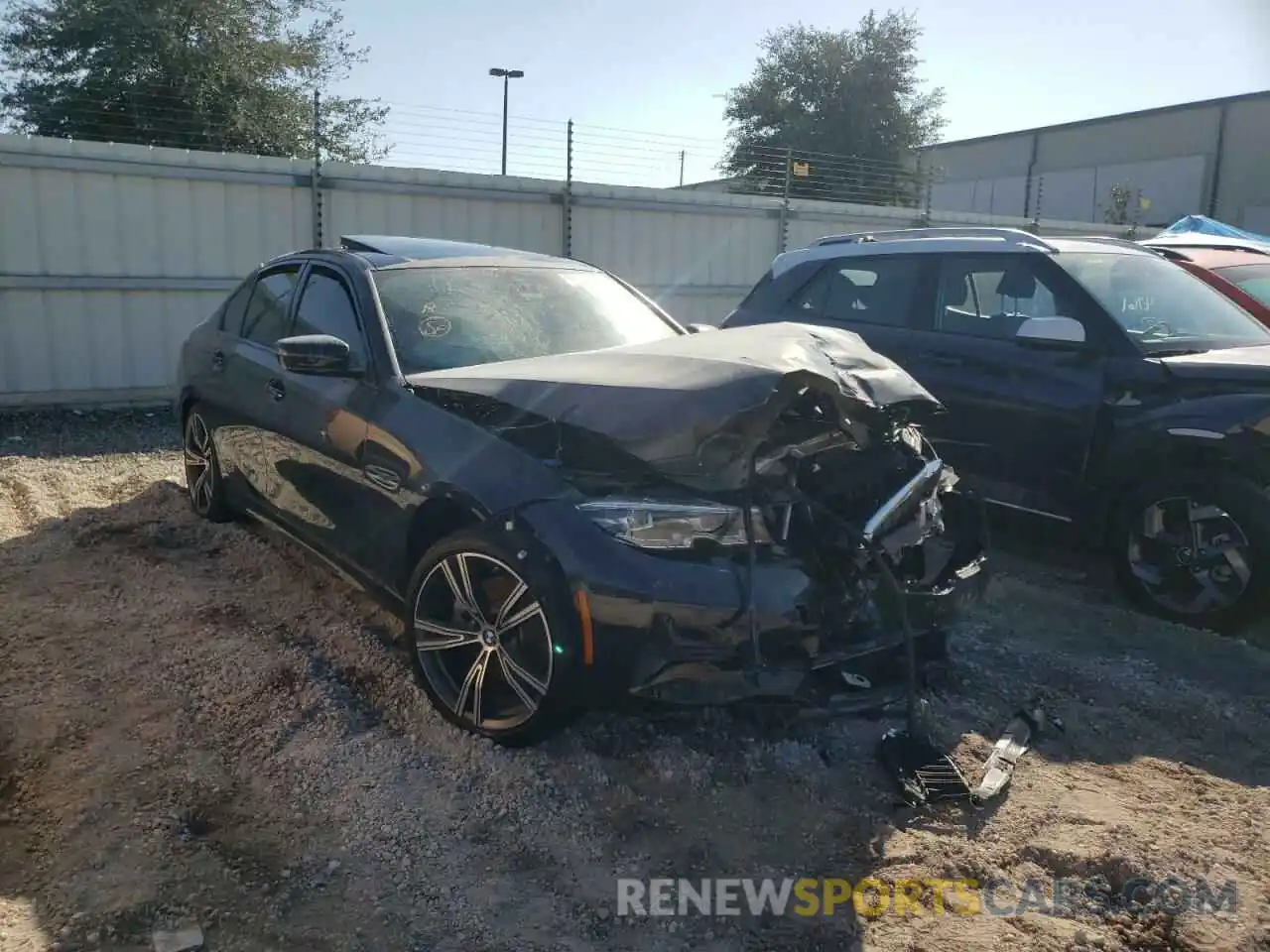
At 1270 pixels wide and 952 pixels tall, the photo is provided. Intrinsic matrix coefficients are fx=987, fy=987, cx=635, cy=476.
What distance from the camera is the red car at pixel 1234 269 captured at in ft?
21.5

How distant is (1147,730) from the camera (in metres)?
Answer: 3.72

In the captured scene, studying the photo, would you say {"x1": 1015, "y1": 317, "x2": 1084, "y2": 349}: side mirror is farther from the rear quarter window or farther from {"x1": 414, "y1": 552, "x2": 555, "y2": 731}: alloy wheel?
the rear quarter window

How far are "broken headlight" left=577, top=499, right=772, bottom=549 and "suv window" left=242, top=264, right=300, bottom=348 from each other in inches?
101

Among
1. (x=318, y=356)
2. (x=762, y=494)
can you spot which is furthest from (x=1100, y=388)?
(x=318, y=356)

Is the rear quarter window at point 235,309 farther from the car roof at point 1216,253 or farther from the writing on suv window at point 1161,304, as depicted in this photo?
the car roof at point 1216,253

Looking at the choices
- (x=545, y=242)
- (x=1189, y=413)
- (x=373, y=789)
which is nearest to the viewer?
(x=373, y=789)

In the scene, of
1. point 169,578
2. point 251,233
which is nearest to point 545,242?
point 251,233

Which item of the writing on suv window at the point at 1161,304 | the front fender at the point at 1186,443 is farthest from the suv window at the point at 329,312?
the writing on suv window at the point at 1161,304

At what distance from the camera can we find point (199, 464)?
5.73m

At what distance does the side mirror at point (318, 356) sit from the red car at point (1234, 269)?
16.9 feet

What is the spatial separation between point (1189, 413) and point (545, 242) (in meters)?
7.55

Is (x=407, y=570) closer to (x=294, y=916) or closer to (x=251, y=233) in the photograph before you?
(x=294, y=916)

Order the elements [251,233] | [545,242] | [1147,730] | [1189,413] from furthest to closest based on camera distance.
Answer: [545,242], [251,233], [1189,413], [1147,730]

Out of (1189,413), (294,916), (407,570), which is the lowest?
(294,916)
